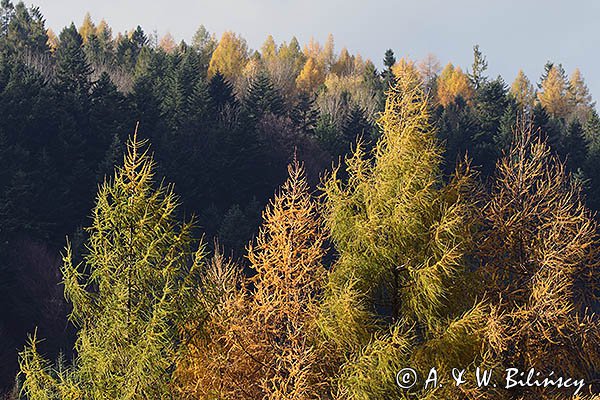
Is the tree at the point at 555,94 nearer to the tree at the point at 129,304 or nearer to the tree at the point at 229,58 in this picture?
the tree at the point at 229,58

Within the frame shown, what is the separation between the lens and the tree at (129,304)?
35.3 feet

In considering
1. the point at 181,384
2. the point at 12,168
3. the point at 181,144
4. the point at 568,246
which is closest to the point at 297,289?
the point at 181,384

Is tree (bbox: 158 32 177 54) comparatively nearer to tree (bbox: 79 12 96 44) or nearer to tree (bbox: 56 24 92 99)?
tree (bbox: 79 12 96 44)

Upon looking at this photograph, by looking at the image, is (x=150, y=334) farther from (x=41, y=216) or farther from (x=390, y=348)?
(x=41, y=216)

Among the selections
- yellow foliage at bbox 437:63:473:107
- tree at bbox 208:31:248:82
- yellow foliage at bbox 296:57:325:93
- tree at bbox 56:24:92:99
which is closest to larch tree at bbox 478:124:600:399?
tree at bbox 56:24:92:99

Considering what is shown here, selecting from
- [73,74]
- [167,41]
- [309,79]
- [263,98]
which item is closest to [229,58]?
[309,79]

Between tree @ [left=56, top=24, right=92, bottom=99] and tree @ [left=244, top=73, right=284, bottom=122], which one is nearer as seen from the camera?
tree @ [left=56, top=24, right=92, bottom=99]

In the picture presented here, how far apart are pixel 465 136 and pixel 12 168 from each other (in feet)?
130

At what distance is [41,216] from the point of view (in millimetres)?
43969
